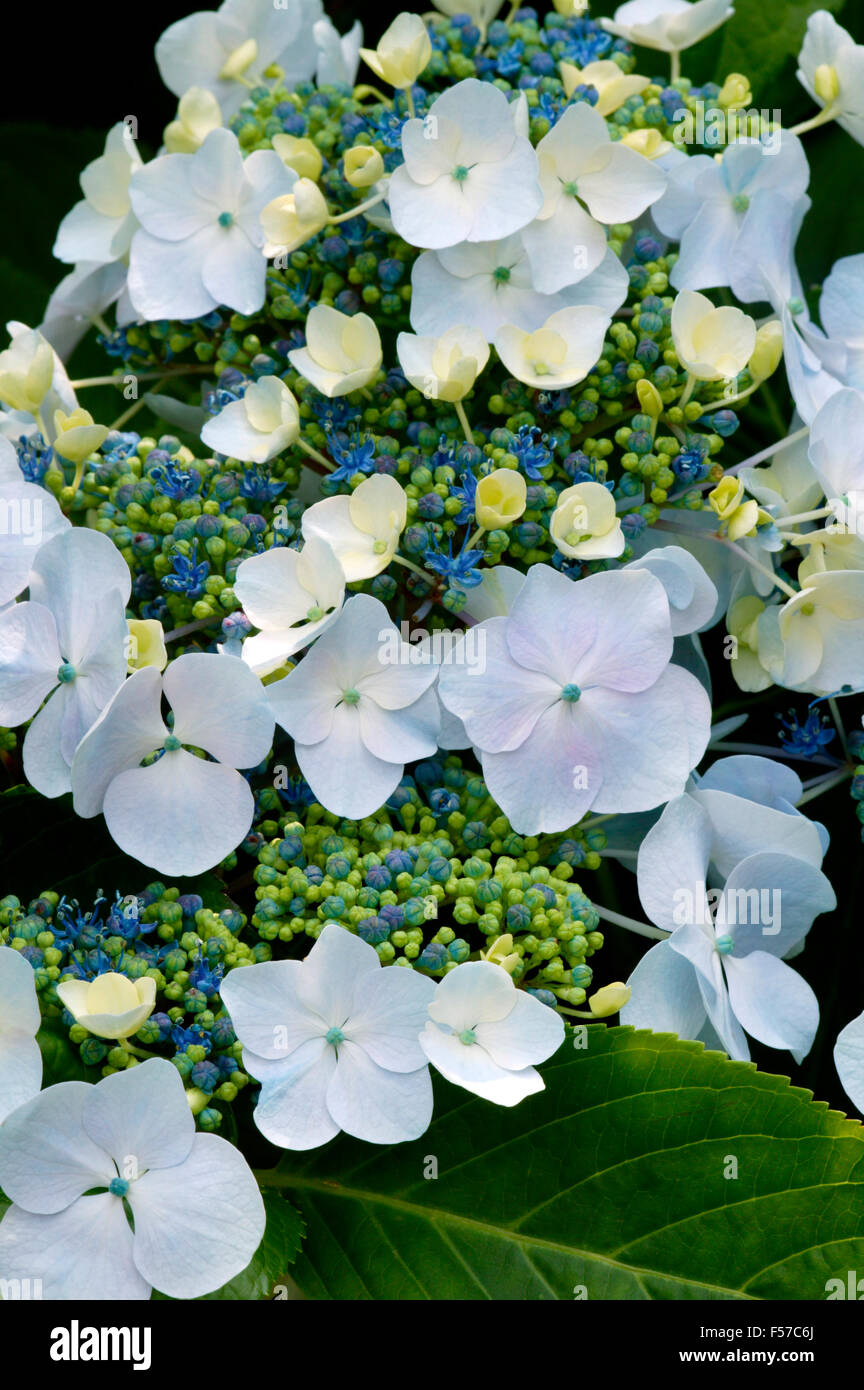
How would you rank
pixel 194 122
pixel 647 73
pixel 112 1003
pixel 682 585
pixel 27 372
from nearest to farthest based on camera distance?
pixel 112 1003 → pixel 682 585 → pixel 27 372 → pixel 194 122 → pixel 647 73

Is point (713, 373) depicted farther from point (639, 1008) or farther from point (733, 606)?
point (639, 1008)

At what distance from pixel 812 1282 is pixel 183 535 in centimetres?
57

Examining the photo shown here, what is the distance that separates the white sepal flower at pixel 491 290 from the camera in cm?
88


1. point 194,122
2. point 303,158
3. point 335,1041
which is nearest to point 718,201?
point 303,158

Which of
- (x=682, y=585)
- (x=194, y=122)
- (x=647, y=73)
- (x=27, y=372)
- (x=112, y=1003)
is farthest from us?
(x=647, y=73)

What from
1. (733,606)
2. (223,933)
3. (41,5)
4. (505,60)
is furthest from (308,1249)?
(41,5)

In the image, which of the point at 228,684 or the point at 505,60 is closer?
the point at 228,684

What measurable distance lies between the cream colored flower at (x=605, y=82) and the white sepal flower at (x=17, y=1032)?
2.24 feet

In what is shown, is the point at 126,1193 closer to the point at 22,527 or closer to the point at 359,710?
the point at 359,710

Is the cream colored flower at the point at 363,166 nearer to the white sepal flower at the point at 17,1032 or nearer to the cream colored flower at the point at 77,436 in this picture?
the cream colored flower at the point at 77,436

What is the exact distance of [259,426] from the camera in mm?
879

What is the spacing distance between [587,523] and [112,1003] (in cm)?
38

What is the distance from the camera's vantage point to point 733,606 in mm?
904
